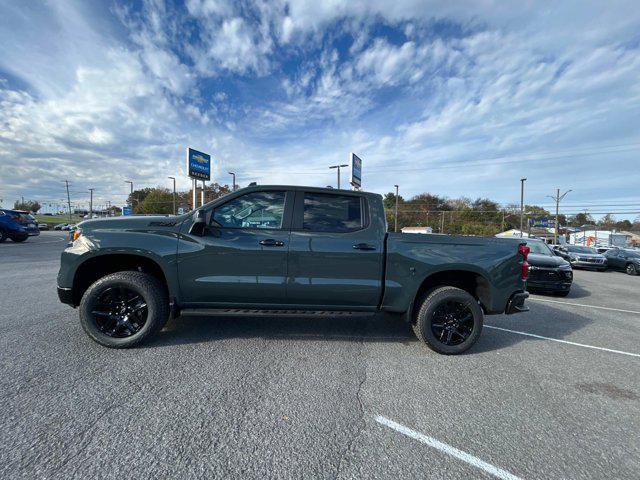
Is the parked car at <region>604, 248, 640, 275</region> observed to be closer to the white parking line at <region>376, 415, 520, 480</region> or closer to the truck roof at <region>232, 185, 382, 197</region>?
the truck roof at <region>232, 185, 382, 197</region>

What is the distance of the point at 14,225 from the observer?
1514 cm

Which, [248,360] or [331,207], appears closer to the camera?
[248,360]

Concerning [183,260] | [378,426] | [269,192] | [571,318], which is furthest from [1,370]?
[571,318]

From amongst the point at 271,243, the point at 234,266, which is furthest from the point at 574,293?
the point at 234,266

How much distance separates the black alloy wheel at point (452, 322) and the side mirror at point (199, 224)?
2.79 metres

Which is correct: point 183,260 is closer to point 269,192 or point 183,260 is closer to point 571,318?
point 269,192

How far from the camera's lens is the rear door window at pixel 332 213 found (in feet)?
11.9

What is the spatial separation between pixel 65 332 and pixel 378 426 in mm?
3799

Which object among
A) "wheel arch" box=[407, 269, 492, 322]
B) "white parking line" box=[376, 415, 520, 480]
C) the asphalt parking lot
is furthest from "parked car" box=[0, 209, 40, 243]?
"white parking line" box=[376, 415, 520, 480]

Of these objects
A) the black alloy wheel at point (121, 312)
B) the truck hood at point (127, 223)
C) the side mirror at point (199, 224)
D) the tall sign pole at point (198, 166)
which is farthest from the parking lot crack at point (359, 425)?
the tall sign pole at point (198, 166)

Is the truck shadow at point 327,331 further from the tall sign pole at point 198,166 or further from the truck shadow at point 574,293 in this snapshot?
the tall sign pole at point 198,166

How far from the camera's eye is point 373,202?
3793mm

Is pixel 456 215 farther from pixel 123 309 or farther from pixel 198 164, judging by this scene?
pixel 123 309

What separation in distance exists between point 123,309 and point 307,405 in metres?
2.35
